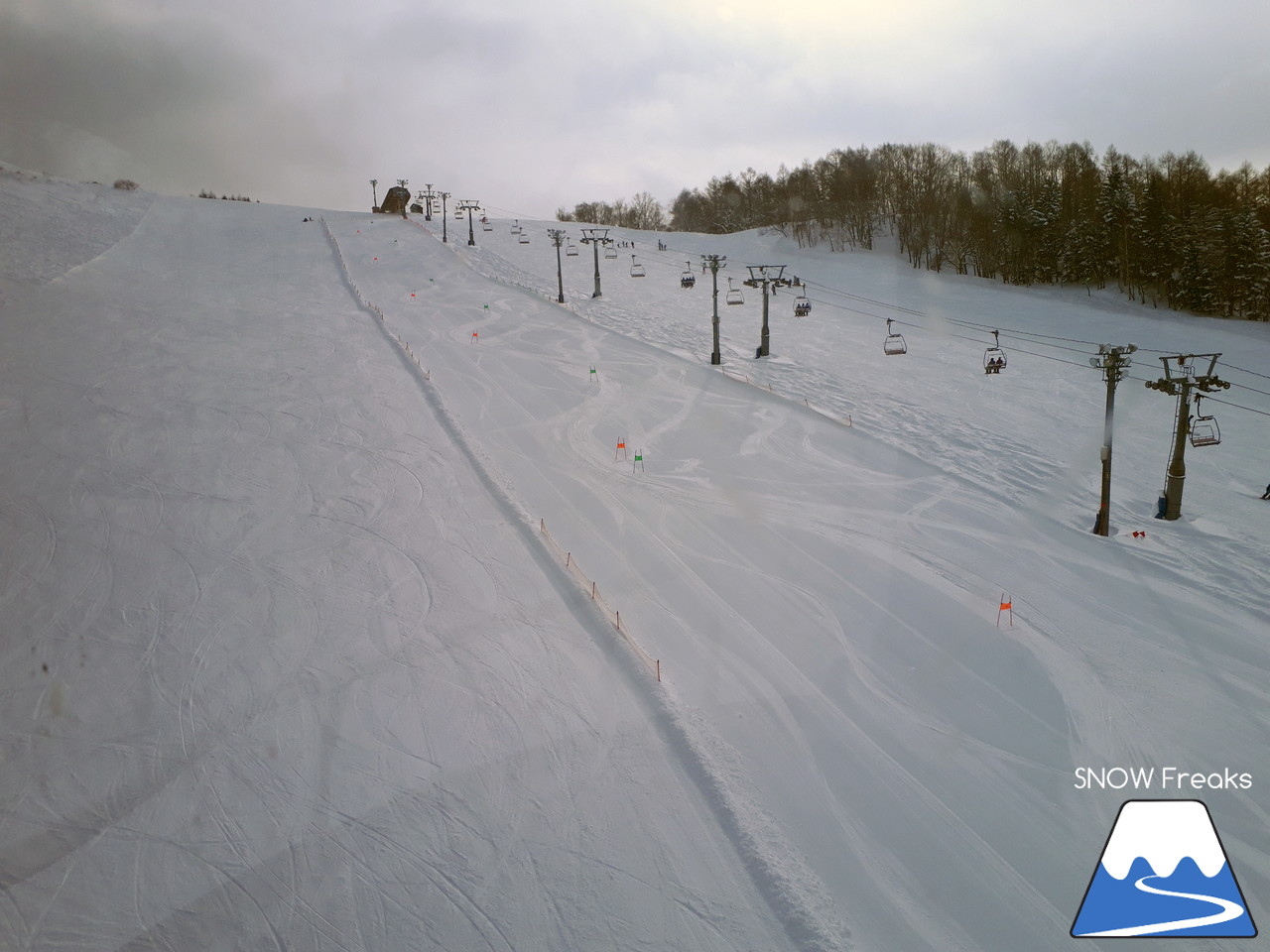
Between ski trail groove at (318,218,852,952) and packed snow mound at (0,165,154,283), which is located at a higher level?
packed snow mound at (0,165,154,283)

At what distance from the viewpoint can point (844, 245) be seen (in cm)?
7131

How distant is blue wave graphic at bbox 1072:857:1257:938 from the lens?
6770 millimetres

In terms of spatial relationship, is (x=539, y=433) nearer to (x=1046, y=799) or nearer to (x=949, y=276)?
(x=1046, y=799)

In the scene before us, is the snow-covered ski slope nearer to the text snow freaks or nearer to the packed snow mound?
the text snow freaks

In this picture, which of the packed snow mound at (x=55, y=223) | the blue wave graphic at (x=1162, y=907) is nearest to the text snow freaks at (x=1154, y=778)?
the blue wave graphic at (x=1162, y=907)

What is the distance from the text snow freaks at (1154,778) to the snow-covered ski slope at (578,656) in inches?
5.3

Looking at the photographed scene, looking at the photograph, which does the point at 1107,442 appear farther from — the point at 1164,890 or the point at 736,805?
the point at 736,805

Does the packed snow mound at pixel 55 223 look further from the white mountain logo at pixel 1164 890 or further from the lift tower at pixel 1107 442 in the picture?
the white mountain logo at pixel 1164 890

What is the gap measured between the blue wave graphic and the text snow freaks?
54.5 inches

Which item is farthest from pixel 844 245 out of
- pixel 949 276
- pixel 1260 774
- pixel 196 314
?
pixel 1260 774

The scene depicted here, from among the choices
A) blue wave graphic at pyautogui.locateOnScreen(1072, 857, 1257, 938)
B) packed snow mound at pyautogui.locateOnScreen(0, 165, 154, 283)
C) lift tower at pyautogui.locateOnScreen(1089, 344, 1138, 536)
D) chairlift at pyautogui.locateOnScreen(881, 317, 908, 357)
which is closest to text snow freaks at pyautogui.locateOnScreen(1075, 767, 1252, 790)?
blue wave graphic at pyautogui.locateOnScreen(1072, 857, 1257, 938)

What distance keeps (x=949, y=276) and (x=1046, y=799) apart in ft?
186

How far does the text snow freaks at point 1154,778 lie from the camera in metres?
8.55

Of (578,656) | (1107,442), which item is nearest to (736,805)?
(578,656)
